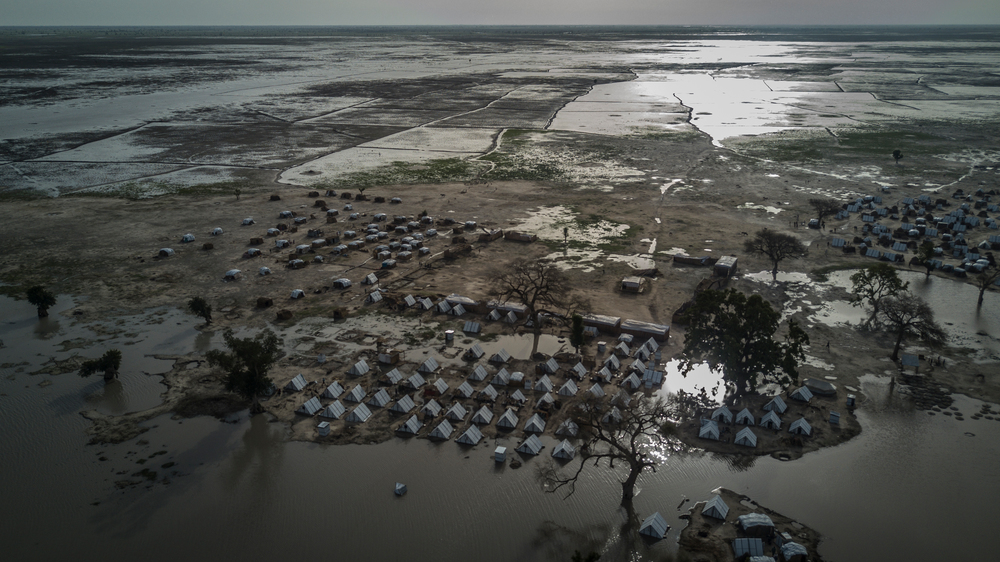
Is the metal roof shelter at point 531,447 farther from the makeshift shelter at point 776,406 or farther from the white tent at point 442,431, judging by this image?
the makeshift shelter at point 776,406

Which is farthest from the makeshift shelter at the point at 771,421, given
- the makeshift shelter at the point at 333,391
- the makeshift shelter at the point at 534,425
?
the makeshift shelter at the point at 333,391

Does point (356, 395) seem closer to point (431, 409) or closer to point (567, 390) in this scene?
point (431, 409)

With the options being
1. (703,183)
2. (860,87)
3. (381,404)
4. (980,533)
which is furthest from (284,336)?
(860,87)

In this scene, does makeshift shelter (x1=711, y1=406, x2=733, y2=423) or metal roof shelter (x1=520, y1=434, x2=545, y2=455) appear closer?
metal roof shelter (x1=520, y1=434, x2=545, y2=455)

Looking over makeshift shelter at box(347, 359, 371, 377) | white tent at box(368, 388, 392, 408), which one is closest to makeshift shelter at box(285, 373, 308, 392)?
makeshift shelter at box(347, 359, 371, 377)

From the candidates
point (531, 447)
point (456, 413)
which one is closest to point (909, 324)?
point (531, 447)

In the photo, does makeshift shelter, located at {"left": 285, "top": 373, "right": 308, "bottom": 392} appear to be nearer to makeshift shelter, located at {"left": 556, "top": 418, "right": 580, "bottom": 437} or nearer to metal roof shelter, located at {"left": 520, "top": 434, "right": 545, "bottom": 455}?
metal roof shelter, located at {"left": 520, "top": 434, "right": 545, "bottom": 455}

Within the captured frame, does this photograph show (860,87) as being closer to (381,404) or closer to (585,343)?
(585,343)

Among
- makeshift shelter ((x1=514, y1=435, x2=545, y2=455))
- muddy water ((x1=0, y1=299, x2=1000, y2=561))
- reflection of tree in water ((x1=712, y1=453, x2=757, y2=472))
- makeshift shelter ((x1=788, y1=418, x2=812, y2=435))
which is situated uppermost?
makeshift shelter ((x1=788, y1=418, x2=812, y2=435))
